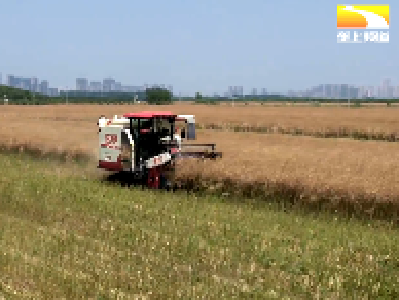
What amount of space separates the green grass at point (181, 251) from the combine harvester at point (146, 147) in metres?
2.14

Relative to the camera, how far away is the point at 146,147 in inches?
580

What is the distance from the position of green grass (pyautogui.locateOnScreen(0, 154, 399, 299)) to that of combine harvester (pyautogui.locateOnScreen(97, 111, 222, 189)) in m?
2.14

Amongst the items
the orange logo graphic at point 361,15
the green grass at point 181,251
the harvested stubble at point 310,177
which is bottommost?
the green grass at point 181,251

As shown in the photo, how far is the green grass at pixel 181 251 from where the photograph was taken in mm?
6371

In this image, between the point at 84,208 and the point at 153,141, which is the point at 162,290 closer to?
the point at 84,208

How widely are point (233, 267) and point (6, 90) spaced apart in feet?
395

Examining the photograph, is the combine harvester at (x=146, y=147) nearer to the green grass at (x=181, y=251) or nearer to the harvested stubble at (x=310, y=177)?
the harvested stubble at (x=310, y=177)

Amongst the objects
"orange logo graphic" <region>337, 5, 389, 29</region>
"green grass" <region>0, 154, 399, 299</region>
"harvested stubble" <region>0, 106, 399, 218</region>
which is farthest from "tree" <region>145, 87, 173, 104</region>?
"green grass" <region>0, 154, 399, 299</region>

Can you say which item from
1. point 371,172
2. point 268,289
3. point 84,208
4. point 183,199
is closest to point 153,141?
point 183,199

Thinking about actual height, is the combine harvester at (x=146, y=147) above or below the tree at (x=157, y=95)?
below

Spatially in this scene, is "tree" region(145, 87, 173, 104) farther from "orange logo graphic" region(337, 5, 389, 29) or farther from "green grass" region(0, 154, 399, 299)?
"green grass" region(0, 154, 399, 299)

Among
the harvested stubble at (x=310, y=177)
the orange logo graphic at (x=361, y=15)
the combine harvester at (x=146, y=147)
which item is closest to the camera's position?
the harvested stubble at (x=310, y=177)

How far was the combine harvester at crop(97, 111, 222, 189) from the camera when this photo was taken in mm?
14312

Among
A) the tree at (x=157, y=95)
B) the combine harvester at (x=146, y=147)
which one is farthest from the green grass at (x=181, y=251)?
the tree at (x=157, y=95)
